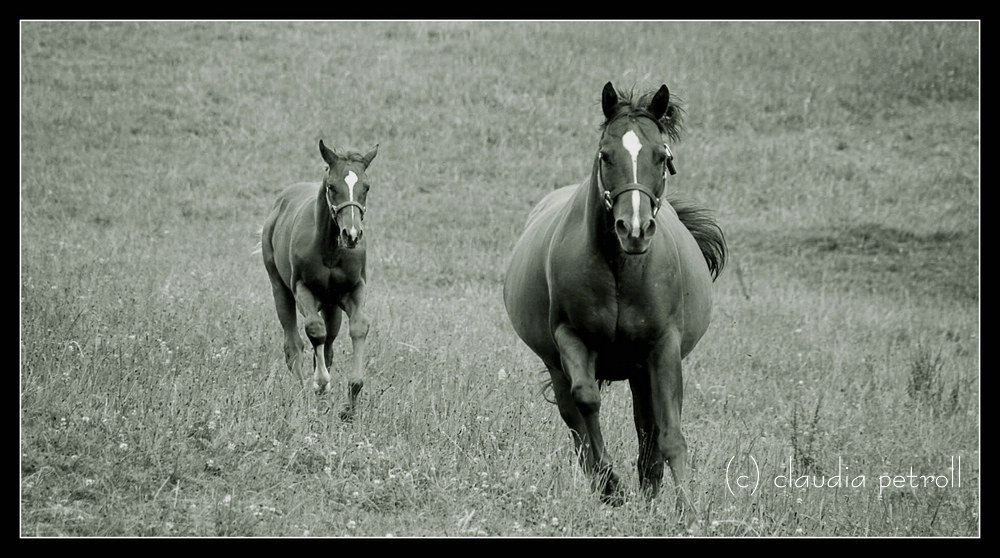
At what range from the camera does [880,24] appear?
29.9m

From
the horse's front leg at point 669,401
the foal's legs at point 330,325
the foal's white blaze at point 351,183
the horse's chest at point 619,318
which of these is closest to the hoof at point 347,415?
the foal's white blaze at point 351,183

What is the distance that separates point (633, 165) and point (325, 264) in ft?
13.7

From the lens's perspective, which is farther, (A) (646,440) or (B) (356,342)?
(B) (356,342)

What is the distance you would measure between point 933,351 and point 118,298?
35.2 feet

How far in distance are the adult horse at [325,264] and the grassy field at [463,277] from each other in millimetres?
326

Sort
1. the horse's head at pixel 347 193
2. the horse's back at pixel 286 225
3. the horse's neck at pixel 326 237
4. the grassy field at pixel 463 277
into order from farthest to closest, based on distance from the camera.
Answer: the horse's back at pixel 286 225 → the horse's neck at pixel 326 237 → the horse's head at pixel 347 193 → the grassy field at pixel 463 277

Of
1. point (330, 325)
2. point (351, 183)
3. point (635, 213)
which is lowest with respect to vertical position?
point (330, 325)

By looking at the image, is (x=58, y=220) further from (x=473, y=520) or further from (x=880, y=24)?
(x=880, y=24)

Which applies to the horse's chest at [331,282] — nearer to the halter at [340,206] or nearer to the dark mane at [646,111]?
the halter at [340,206]

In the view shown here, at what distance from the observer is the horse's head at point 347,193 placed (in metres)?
7.65

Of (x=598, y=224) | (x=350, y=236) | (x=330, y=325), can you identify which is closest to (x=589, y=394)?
(x=598, y=224)

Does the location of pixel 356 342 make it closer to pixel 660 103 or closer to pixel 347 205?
pixel 347 205

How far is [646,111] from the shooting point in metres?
5.45

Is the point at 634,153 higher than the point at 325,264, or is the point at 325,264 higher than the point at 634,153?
the point at 634,153
